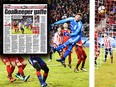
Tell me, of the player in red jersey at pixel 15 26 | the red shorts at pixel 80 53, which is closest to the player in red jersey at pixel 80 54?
the red shorts at pixel 80 53

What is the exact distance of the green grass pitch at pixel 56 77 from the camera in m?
3.92

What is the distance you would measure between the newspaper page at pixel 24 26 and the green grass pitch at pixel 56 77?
0.71ft

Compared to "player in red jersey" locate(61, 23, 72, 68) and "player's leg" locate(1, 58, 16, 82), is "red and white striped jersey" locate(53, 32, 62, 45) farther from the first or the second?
"player's leg" locate(1, 58, 16, 82)

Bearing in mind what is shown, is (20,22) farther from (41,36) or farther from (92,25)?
(92,25)

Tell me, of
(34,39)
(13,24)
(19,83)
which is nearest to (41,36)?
(34,39)

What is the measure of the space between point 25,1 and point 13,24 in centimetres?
28

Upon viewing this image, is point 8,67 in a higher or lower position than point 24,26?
lower

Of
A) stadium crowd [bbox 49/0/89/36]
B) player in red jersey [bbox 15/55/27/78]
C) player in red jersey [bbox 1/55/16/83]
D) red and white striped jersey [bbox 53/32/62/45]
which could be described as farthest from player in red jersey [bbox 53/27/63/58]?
player in red jersey [bbox 1/55/16/83]

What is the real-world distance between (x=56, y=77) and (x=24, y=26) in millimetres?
661

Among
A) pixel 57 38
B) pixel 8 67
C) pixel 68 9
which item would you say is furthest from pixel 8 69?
pixel 68 9

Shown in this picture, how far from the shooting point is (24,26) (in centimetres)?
386

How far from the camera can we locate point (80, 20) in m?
3.90

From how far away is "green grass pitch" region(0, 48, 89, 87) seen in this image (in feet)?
12.9

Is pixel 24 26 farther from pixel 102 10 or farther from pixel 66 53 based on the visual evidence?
pixel 102 10
